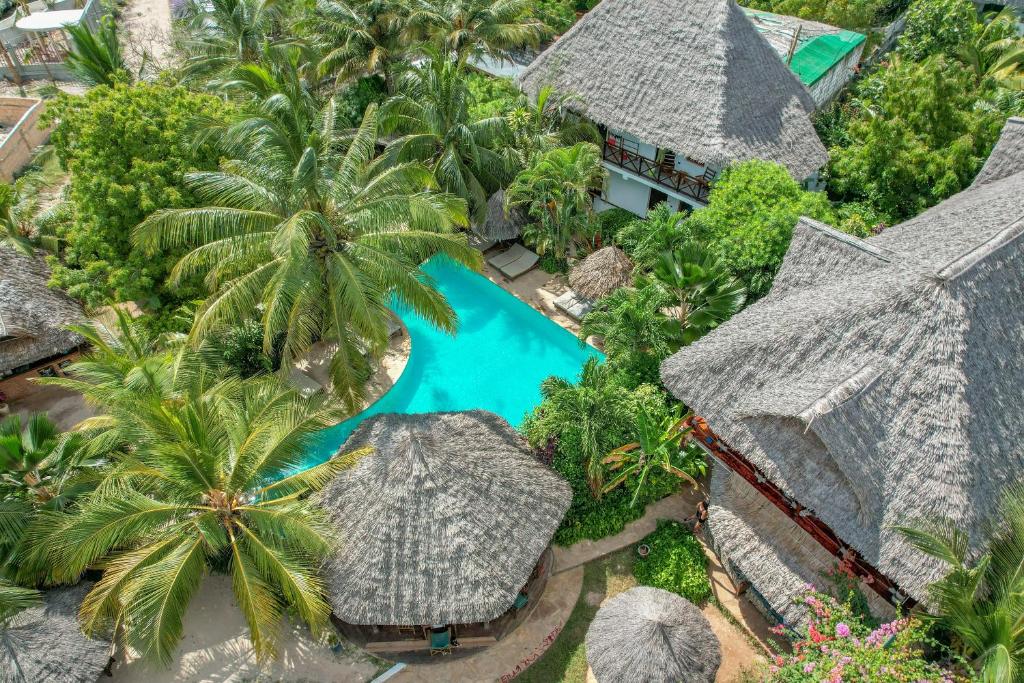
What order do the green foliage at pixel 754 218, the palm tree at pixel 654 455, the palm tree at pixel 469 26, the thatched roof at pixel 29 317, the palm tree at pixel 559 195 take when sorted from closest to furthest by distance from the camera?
the palm tree at pixel 654 455, the green foliage at pixel 754 218, the thatched roof at pixel 29 317, the palm tree at pixel 559 195, the palm tree at pixel 469 26

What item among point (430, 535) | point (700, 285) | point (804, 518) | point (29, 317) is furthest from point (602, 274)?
point (29, 317)

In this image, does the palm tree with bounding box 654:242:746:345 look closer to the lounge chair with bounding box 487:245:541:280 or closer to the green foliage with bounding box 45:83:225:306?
the lounge chair with bounding box 487:245:541:280

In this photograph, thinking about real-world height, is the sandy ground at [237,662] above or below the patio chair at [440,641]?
below

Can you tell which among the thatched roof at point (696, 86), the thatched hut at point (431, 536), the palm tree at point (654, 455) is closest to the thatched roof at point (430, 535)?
the thatched hut at point (431, 536)

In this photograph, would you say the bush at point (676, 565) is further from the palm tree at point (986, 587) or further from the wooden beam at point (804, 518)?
the palm tree at point (986, 587)

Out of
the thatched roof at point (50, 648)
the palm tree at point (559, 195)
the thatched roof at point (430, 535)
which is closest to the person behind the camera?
the thatched roof at point (50, 648)

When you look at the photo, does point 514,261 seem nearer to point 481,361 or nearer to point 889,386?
point 481,361
